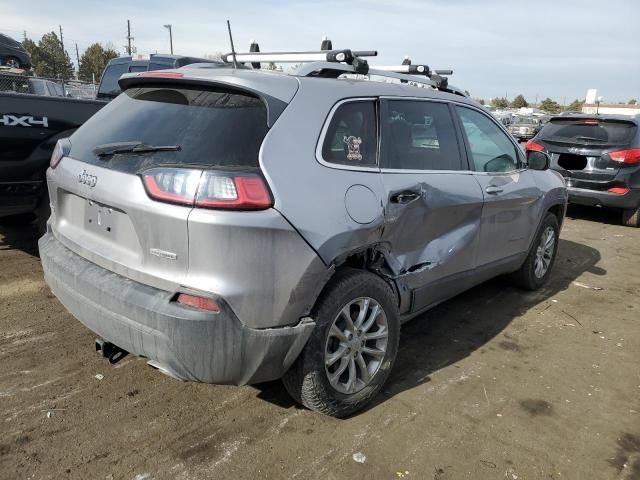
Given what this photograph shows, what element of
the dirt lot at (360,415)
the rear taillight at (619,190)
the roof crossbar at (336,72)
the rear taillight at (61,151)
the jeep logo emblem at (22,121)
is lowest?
the dirt lot at (360,415)

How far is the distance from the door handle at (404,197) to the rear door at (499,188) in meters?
0.89

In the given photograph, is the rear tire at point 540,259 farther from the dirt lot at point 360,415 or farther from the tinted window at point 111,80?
the tinted window at point 111,80

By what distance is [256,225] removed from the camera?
2.30 m

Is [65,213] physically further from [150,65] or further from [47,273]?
[150,65]

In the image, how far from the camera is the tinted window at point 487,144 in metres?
3.95

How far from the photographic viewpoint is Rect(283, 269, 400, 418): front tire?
2670 mm

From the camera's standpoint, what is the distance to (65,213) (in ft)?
9.93

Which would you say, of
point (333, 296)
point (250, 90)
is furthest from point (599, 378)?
point (250, 90)

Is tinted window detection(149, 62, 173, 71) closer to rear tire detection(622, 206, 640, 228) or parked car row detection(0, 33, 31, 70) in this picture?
parked car row detection(0, 33, 31, 70)

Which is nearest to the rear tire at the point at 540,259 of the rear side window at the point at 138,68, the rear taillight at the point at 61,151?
the rear taillight at the point at 61,151

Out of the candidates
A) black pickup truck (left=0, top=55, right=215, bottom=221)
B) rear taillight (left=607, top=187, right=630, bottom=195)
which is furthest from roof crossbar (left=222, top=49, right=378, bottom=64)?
rear taillight (left=607, top=187, right=630, bottom=195)

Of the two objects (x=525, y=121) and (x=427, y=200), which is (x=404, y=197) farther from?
(x=525, y=121)

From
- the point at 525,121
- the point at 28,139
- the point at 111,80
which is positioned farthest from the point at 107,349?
the point at 525,121

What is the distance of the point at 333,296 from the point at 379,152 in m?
0.90
